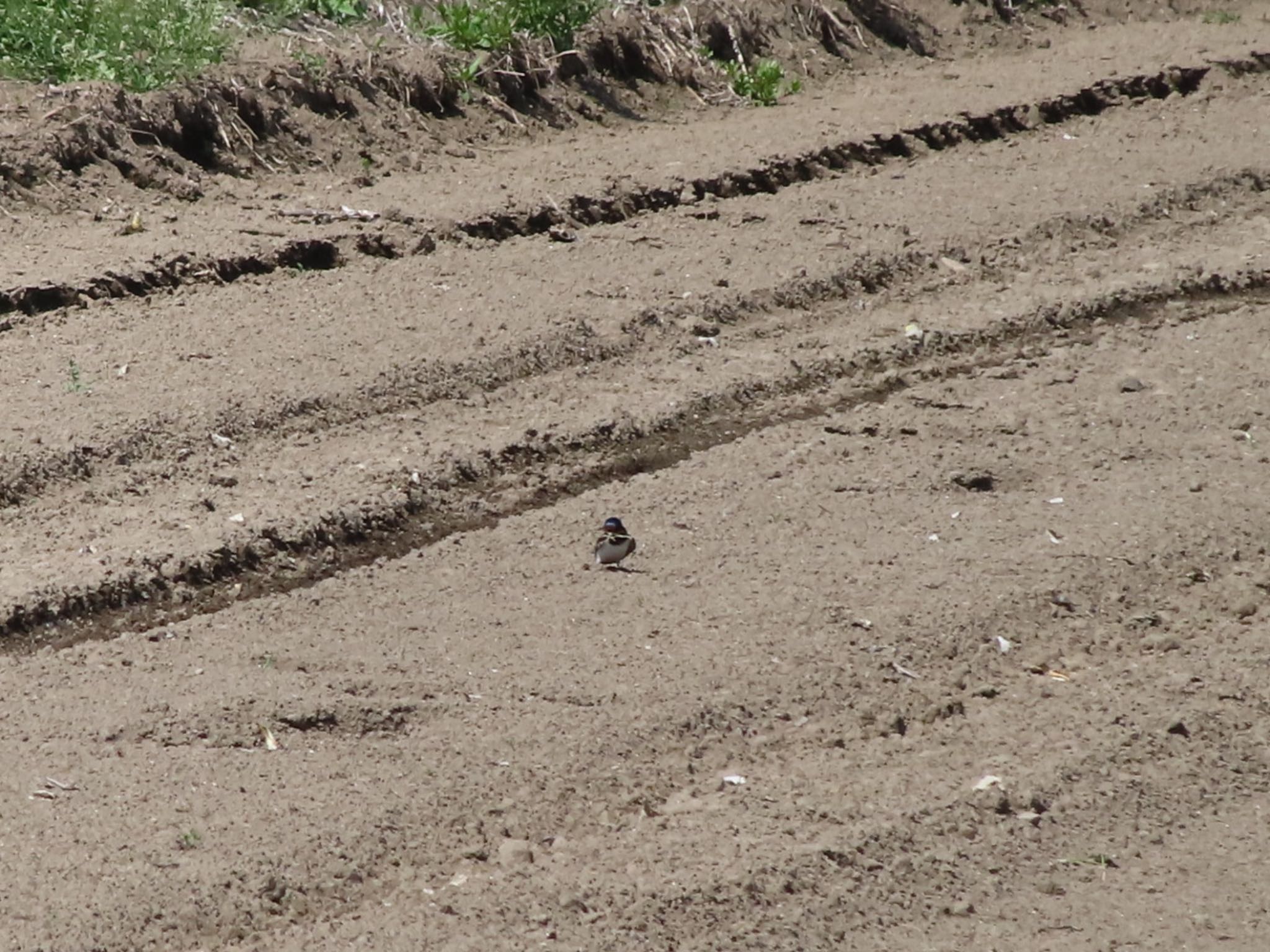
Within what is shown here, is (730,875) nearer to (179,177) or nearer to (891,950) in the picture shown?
(891,950)

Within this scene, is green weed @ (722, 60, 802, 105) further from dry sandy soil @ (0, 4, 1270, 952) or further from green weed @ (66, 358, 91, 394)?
green weed @ (66, 358, 91, 394)

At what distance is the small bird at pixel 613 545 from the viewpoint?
5141mm

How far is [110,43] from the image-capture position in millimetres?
7395

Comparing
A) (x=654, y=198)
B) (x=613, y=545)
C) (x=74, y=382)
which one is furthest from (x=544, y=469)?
(x=654, y=198)

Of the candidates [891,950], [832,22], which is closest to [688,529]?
[891,950]

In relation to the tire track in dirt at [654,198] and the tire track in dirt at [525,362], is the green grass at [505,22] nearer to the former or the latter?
the tire track in dirt at [654,198]

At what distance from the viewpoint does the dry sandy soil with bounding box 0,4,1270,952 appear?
3969 millimetres

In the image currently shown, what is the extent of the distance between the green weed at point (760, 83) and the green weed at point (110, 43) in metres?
2.42

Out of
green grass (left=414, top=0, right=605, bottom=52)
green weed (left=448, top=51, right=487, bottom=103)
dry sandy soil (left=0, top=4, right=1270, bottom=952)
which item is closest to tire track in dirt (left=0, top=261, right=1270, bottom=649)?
dry sandy soil (left=0, top=4, right=1270, bottom=952)

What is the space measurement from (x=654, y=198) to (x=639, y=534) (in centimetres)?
237

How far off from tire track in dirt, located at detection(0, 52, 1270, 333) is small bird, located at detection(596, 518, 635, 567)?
1995 mm

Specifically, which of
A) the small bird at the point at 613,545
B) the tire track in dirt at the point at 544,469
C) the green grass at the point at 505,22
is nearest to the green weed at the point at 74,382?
the tire track in dirt at the point at 544,469

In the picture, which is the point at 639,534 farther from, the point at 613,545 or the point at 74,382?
the point at 74,382

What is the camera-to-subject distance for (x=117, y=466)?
5.43m
